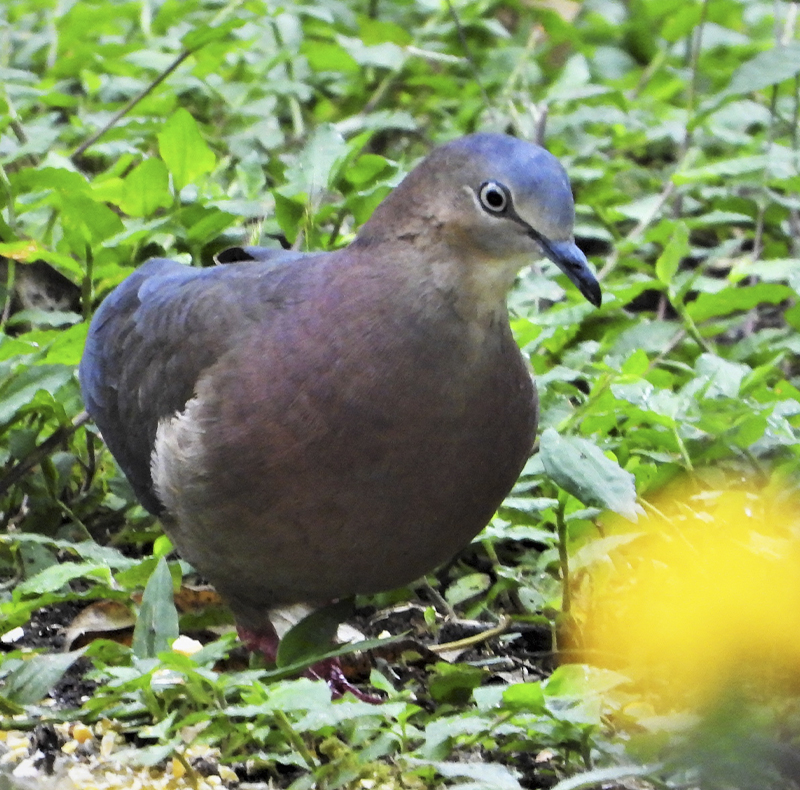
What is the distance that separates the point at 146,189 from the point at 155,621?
5.19 feet

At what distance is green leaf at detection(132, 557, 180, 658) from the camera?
106 inches

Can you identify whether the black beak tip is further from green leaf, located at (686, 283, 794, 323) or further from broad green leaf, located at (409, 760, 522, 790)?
green leaf, located at (686, 283, 794, 323)

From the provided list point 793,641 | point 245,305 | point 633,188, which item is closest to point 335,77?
point 633,188

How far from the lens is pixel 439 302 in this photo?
8.80 feet

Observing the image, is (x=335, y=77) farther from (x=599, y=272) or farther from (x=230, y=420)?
(x=230, y=420)

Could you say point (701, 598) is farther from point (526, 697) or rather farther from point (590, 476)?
point (590, 476)

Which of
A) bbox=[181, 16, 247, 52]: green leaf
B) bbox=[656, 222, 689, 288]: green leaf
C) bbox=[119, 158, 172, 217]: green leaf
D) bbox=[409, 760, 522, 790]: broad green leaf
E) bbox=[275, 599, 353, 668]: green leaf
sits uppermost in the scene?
bbox=[181, 16, 247, 52]: green leaf

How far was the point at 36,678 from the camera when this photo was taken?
2.58 m

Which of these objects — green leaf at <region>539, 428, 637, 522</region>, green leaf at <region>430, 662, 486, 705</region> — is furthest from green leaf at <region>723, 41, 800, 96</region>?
green leaf at <region>430, 662, 486, 705</region>

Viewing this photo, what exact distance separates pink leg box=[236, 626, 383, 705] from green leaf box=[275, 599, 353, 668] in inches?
5.2

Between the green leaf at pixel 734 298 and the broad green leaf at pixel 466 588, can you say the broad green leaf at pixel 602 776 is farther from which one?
the green leaf at pixel 734 298

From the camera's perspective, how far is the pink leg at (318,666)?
2961mm

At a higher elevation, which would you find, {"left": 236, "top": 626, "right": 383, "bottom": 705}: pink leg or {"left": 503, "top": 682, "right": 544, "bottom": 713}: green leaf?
{"left": 503, "top": 682, "right": 544, "bottom": 713}: green leaf

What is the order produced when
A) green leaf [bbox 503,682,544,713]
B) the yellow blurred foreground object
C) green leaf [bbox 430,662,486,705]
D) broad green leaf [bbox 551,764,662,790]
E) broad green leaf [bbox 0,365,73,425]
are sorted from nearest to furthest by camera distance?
the yellow blurred foreground object → broad green leaf [bbox 551,764,662,790] → green leaf [bbox 503,682,544,713] → green leaf [bbox 430,662,486,705] → broad green leaf [bbox 0,365,73,425]
